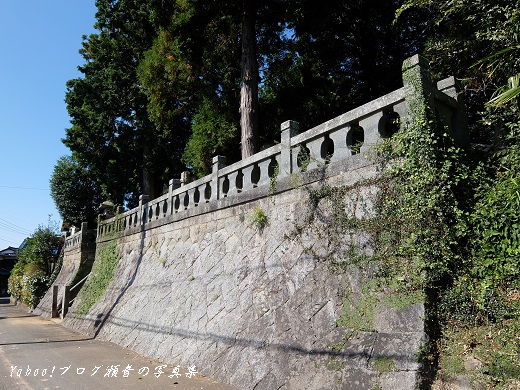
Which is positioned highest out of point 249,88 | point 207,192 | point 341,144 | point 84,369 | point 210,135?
point 249,88

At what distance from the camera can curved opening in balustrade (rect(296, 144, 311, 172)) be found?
20.8 feet

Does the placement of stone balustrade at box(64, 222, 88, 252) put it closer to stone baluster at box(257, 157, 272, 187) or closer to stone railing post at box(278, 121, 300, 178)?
stone baluster at box(257, 157, 272, 187)

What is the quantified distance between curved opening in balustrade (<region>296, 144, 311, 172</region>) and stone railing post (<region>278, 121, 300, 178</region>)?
153 mm

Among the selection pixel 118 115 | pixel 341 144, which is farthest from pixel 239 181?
pixel 118 115

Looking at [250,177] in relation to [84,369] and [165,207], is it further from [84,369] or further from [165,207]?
[165,207]

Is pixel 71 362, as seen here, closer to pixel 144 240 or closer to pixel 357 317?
pixel 144 240

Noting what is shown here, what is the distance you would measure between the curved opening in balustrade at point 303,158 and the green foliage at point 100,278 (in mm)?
9666

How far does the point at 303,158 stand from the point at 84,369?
5.35 m

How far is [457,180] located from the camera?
4426 millimetres

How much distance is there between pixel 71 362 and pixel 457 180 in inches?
296

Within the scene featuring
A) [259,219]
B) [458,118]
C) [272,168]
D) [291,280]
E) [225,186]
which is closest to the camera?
[458,118]

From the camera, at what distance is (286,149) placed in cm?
682

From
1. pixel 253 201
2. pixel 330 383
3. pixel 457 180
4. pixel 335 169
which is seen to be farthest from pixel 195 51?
pixel 330 383

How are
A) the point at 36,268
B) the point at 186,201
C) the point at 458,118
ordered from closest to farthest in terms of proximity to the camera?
the point at 458,118, the point at 186,201, the point at 36,268
